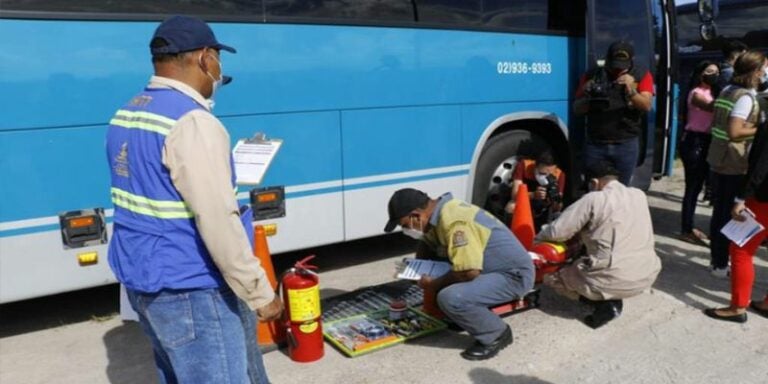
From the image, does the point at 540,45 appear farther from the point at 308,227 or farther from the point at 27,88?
the point at 27,88

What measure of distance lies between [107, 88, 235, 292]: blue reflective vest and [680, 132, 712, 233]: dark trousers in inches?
208

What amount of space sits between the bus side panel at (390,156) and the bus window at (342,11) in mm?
708

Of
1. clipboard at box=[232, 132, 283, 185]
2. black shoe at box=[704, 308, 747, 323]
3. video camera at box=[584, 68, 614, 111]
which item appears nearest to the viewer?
clipboard at box=[232, 132, 283, 185]

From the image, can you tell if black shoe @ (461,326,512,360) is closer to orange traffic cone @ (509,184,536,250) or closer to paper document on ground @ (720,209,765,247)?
orange traffic cone @ (509,184,536,250)

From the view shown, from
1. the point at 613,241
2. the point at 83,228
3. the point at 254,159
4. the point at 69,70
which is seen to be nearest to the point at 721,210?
the point at 613,241

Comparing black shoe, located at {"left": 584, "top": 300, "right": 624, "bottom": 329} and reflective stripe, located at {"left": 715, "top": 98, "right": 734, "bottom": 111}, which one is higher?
reflective stripe, located at {"left": 715, "top": 98, "right": 734, "bottom": 111}

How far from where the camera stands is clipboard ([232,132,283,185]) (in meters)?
3.10

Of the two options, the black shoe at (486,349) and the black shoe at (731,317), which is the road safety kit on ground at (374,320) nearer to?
the black shoe at (486,349)

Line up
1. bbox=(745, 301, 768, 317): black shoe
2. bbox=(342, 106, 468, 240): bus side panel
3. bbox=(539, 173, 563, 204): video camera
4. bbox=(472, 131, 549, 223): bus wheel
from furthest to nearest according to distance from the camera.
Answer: bbox=(472, 131, 549, 223): bus wheel
bbox=(539, 173, 563, 204): video camera
bbox=(342, 106, 468, 240): bus side panel
bbox=(745, 301, 768, 317): black shoe

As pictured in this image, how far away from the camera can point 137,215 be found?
6.95 ft

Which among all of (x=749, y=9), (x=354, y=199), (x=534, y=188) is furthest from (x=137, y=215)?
(x=749, y=9)

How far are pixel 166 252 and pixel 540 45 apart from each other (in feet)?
15.2

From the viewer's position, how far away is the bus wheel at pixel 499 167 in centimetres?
587

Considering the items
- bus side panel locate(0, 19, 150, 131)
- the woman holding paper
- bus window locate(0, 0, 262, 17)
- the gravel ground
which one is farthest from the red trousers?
bus side panel locate(0, 19, 150, 131)
